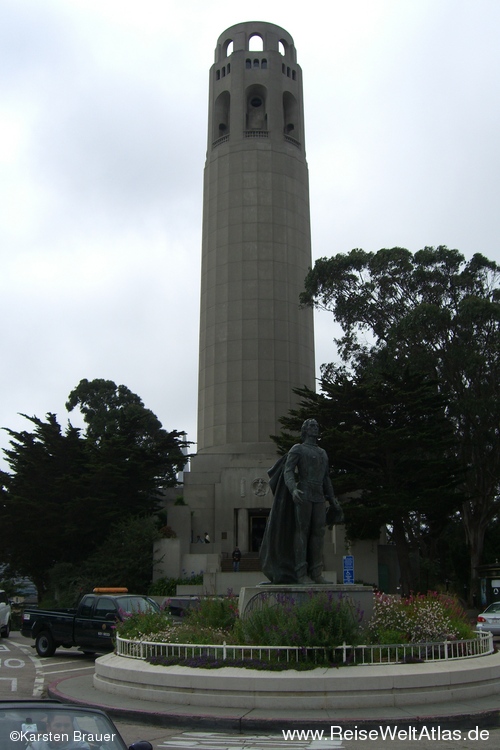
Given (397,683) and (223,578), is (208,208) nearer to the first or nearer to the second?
(223,578)

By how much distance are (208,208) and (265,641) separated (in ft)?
144

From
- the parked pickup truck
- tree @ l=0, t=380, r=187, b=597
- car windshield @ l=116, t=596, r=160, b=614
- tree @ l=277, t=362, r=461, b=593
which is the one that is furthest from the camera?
tree @ l=0, t=380, r=187, b=597

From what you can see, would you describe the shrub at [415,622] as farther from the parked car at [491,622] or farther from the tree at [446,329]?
the tree at [446,329]

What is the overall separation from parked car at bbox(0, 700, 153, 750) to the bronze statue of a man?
27.4ft

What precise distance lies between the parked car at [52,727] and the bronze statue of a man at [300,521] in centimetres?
835

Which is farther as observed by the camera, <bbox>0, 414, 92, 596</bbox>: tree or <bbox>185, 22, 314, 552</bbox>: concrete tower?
<bbox>185, 22, 314, 552</bbox>: concrete tower

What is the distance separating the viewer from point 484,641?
42.2ft

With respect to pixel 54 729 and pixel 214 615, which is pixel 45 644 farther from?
pixel 54 729

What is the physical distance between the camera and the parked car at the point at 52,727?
486 cm

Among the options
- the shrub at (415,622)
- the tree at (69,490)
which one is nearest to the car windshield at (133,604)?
the shrub at (415,622)

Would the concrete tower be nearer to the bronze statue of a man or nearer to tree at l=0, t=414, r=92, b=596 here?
tree at l=0, t=414, r=92, b=596

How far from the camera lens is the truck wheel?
19422 mm

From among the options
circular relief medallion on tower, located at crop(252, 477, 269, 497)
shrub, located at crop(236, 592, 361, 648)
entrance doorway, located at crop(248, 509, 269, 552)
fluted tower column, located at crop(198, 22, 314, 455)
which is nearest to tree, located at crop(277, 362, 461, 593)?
circular relief medallion on tower, located at crop(252, 477, 269, 497)

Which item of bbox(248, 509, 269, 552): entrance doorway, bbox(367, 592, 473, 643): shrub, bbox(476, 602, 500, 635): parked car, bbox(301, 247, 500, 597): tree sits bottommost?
bbox(476, 602, 500, 635): parked car
